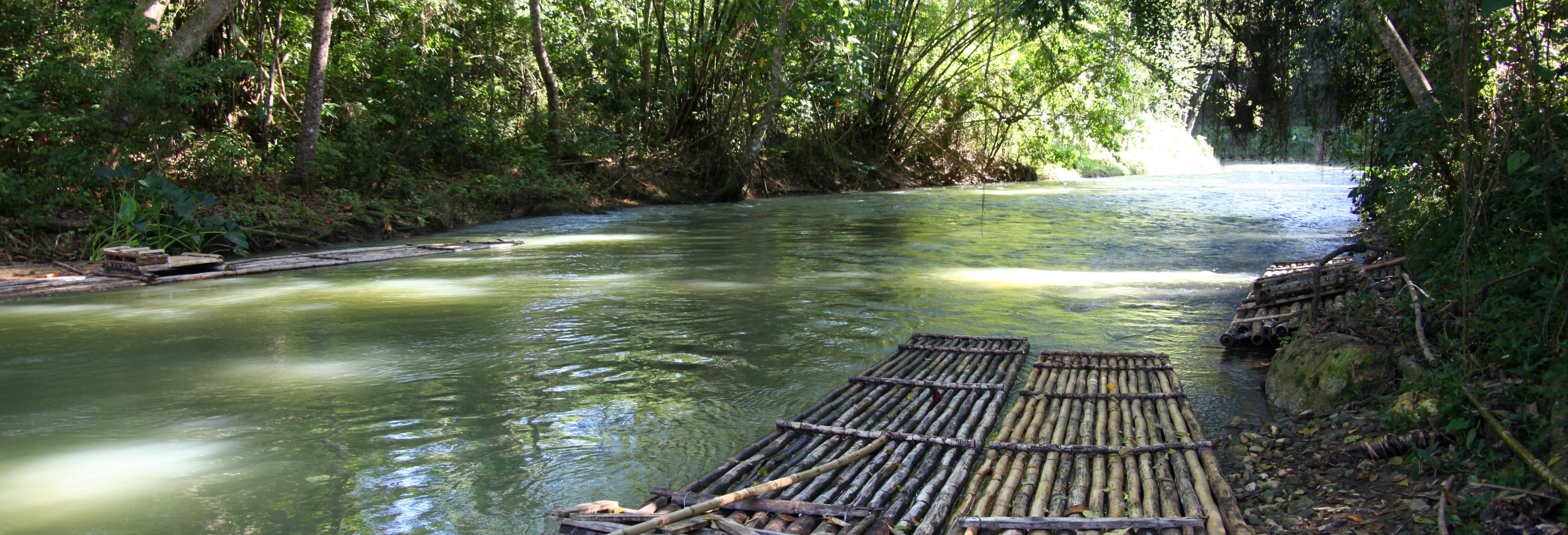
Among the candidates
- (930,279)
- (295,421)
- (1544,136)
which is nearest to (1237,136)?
(930,279)

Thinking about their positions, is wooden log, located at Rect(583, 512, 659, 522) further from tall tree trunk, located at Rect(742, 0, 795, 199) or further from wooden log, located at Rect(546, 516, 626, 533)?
tall tree trunk, located at Rect(742, 0, 795, 199)

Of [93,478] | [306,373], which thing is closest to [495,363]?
[306,373]

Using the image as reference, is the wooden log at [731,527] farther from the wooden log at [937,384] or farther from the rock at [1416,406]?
the rock at [1416,406]

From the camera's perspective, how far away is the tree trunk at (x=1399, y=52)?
5.75 metres

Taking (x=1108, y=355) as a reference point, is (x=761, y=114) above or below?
above

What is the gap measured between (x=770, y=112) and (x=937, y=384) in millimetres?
13696

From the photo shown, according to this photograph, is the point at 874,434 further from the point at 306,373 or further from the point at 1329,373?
the point at 306,373

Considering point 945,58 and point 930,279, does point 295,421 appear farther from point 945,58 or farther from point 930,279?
point 945,58

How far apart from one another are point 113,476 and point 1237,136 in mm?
8143

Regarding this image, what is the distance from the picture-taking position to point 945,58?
22672mm

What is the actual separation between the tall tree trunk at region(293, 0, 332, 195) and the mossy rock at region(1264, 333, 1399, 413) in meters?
11.4

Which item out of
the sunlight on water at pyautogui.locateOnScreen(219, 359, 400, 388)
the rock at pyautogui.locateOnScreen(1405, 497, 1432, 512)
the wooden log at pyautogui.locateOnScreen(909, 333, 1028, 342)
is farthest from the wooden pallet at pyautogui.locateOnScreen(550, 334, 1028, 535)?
the sunlight on water at pyautogui.locateOnScreen(219, 359, 400, 388)

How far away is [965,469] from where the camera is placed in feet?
11.1

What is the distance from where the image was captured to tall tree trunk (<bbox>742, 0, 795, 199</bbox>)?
51.9 ft
